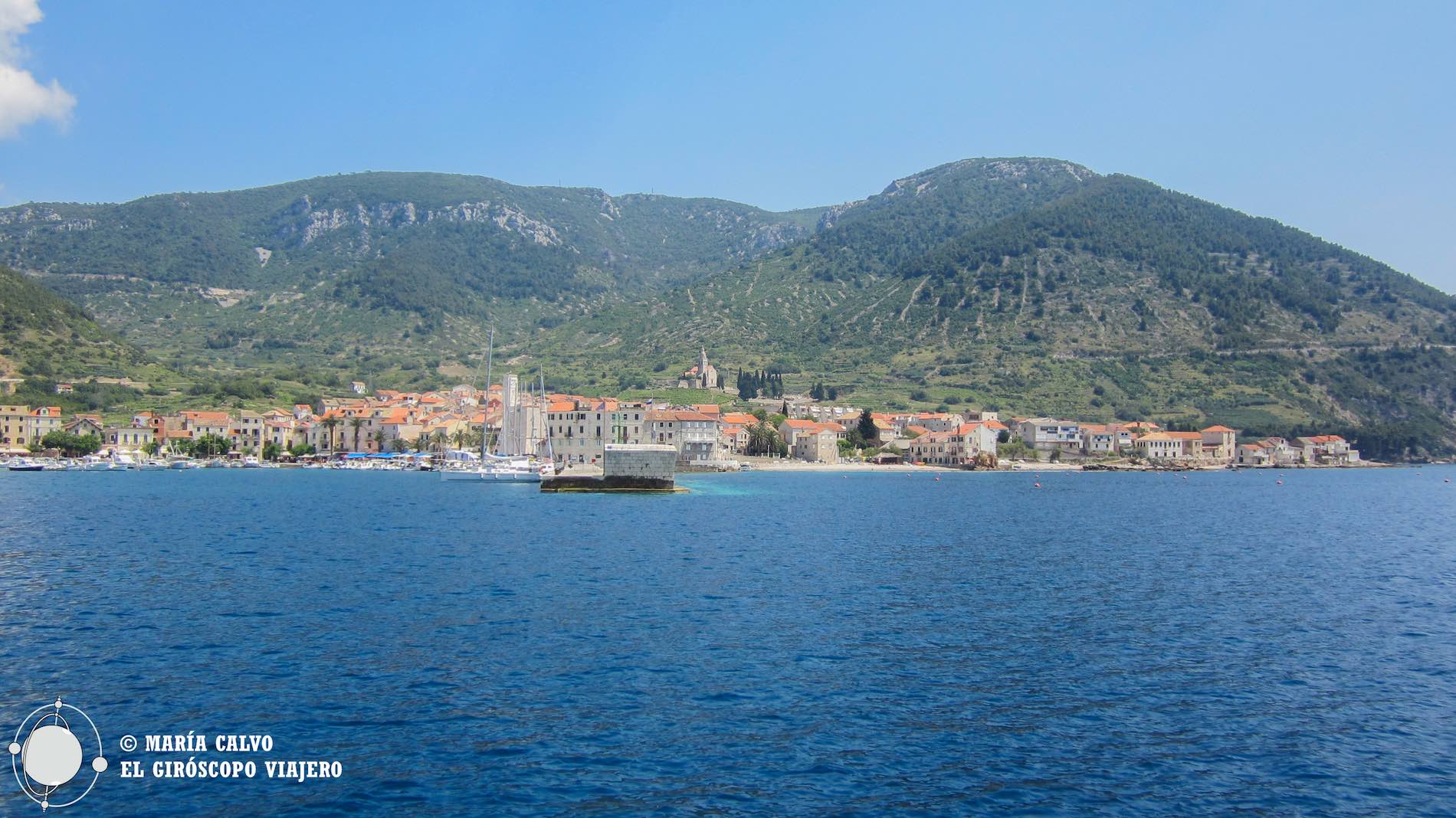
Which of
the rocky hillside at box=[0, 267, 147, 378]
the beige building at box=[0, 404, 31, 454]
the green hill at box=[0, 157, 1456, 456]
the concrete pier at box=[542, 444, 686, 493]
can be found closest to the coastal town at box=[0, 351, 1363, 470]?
the beige building at box=[0, 404, 31, 454]

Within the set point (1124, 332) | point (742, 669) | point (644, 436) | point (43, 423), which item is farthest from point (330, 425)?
point (1124, 332)

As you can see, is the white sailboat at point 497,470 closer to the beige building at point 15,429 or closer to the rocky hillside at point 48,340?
the beige building at point 15,429

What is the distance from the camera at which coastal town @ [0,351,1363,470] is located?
10406 cm

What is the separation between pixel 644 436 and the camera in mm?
A: 107188

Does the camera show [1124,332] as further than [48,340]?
Yes

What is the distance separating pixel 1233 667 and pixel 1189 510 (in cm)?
4444

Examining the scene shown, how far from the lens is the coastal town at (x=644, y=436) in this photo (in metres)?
104

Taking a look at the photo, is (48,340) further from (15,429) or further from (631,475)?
(631,475)

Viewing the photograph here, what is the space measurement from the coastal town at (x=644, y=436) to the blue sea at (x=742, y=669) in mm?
66962

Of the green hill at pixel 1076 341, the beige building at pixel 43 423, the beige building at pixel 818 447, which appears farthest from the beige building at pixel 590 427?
the beige building at pixel 43 423

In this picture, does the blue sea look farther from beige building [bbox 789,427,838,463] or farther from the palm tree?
the palm tree
